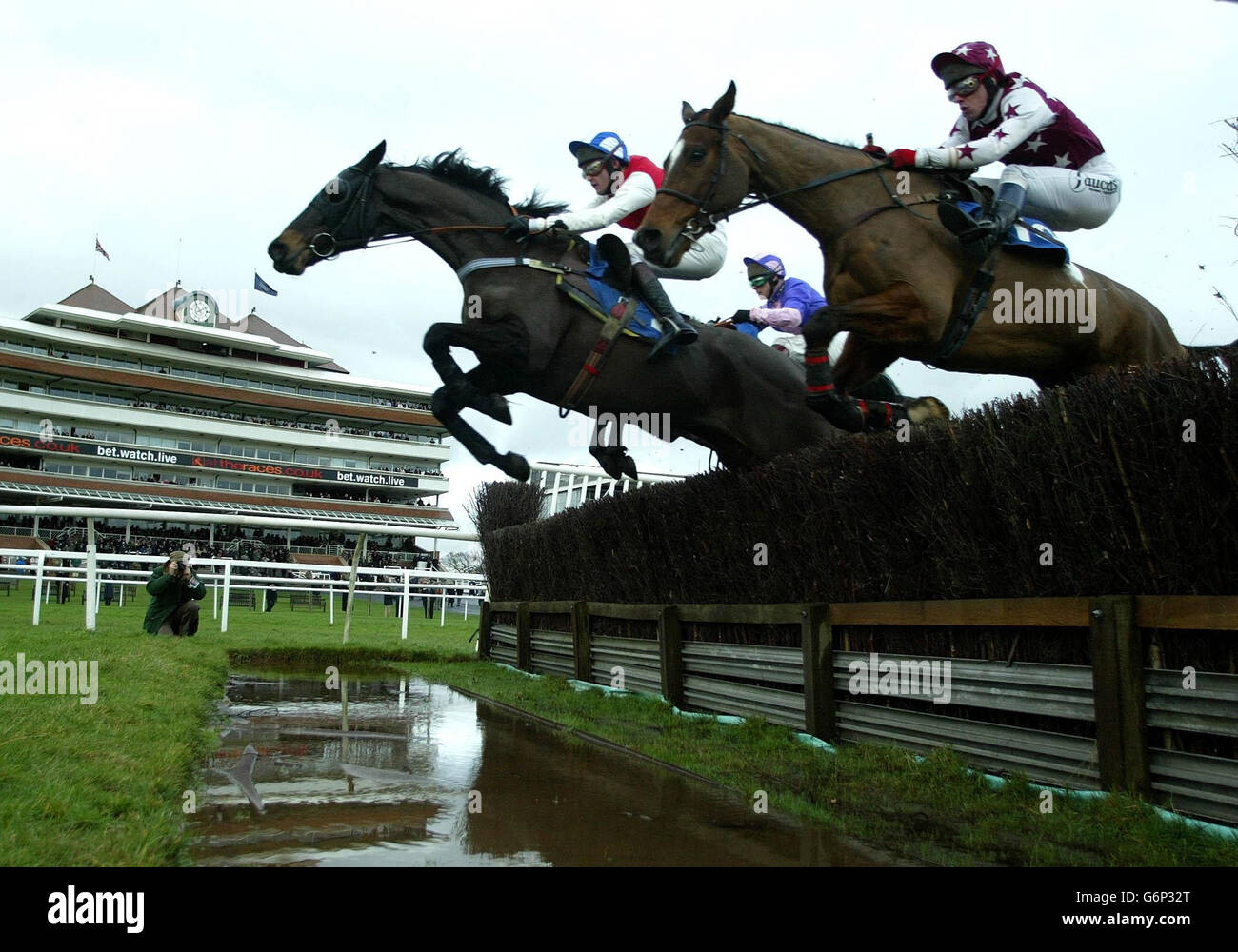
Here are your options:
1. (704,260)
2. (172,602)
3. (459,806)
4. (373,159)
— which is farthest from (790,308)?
(172,602)

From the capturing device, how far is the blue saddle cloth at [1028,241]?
5.58 metres

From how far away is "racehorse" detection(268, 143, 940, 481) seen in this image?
608cm

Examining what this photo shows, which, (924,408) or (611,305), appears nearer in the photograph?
(611,305)

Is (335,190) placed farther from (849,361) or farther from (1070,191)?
(1070,191)

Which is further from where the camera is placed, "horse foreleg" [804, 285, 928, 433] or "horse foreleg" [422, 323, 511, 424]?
"horse foreleg" [422, 323, 511, 424]

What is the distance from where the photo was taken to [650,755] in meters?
5.02

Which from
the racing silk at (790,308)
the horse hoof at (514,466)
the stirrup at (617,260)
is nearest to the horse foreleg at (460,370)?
the horse hoof at (514,466)

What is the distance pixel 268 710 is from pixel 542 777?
2.76 meters

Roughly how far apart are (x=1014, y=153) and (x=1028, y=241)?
0.74 m

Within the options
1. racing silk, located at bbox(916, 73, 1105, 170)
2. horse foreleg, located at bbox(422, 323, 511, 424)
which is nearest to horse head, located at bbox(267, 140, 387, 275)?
horse foreleg, located at bbox(422, 323, 511, 424)

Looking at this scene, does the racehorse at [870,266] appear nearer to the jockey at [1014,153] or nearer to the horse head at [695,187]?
the horse head at [695,187]

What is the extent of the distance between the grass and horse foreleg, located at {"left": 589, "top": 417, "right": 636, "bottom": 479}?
1.60m

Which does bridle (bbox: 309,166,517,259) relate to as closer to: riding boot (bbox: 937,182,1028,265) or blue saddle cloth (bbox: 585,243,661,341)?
blue saddle cloth (bbox: 585,243,661,341)
